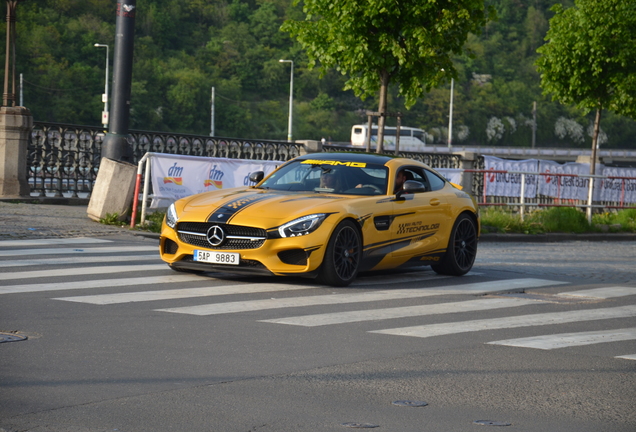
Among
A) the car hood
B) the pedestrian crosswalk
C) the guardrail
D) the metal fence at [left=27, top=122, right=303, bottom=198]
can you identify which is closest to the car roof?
the car hood

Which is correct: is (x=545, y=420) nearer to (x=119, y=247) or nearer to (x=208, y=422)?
(x=208, y=422)

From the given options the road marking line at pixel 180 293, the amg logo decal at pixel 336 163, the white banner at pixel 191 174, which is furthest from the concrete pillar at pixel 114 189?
the road marking line at pixel 180 293

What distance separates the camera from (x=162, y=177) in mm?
17250

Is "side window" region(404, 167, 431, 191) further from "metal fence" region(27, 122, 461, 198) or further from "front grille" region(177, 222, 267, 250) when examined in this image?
"metal fence" region(27, 122, 461, 198)

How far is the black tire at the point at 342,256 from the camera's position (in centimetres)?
1019

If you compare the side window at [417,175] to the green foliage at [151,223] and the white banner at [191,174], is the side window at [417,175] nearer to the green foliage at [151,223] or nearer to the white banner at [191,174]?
the green foliage at [151,223]

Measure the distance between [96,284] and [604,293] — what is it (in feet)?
18.8

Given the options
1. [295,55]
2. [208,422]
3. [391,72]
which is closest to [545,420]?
[208,422]

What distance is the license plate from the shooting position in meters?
10.0

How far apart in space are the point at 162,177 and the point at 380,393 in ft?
39.6

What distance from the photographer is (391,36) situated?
63.2 feet

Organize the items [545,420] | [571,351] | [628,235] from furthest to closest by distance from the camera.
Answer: [628,235], [571,351], [545,420]

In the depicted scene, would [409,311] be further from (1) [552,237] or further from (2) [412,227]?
(1) [552,237]

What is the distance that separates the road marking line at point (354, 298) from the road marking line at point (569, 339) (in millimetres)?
2135
